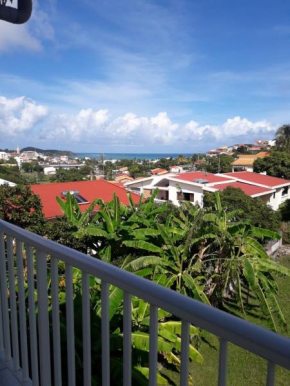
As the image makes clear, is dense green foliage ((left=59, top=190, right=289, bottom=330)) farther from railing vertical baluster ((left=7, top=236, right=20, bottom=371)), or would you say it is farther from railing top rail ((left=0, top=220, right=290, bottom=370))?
railing top rail ((left=0, top=220, right=290, bottom=370))

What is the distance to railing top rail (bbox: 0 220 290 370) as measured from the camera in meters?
0.69

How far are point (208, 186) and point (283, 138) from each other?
21611mm

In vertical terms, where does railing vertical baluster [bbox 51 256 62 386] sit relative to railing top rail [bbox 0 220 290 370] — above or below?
below

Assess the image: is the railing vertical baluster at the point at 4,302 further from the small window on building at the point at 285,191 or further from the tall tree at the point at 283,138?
the tall tree at the point at 283,138

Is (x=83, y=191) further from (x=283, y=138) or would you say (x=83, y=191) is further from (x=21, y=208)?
(x=283, y=138)

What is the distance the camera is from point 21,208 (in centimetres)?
958

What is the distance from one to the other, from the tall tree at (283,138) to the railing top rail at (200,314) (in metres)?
43.7

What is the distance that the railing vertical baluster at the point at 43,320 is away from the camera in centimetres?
152

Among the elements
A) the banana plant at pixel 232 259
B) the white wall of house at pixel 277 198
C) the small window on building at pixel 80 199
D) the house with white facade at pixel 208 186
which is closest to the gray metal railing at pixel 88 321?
the banana plant at pixel 232 259

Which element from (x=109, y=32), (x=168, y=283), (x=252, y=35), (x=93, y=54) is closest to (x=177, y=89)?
(x=252, y=35)

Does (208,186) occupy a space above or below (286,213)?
above

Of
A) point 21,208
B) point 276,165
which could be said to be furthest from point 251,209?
point 276,165

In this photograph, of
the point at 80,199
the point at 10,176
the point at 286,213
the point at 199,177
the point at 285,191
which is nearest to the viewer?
the point at 80,199

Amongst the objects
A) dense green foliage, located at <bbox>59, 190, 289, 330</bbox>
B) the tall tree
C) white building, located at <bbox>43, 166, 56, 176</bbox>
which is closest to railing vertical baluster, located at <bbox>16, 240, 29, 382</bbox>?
dense green foliage, located at <bbox>59, 190, 289, 330</bbox>
